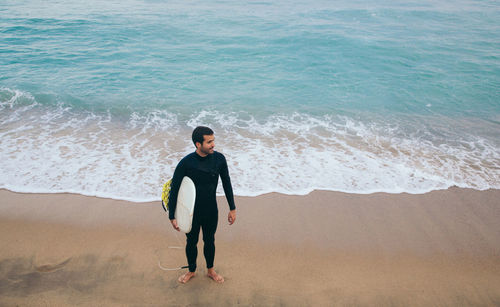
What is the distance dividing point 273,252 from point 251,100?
22.4ft

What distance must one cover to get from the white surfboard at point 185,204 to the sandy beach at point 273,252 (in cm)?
84

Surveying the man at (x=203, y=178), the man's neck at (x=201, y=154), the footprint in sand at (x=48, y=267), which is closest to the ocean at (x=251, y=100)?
the footprint in sand at (x=48, y=267)

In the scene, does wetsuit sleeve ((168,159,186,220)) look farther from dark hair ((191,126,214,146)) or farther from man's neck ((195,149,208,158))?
dark hair ((191,126,214,146))

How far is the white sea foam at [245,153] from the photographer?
18.3 feet

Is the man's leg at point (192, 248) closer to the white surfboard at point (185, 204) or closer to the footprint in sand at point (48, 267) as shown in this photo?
the white surfboard at point (185, 204)

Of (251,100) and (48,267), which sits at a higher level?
(251,100)

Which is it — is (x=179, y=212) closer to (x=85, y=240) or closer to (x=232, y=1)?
(x=85, y=240)

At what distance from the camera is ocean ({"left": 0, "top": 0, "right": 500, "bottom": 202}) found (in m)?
5.96

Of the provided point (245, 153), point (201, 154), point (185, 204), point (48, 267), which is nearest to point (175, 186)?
point (185, 204)

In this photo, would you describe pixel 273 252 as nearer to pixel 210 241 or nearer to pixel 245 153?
pixel 210 241

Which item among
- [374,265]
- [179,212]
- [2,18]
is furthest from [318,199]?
[2,18]

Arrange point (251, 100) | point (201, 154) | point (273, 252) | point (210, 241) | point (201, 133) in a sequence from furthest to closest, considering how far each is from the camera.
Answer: point (251, 100)
point (273, 252)
point (210, 241)
point (201, 154)
point (201, 133)

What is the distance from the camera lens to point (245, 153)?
681cm

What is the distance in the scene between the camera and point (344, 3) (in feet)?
88.6
